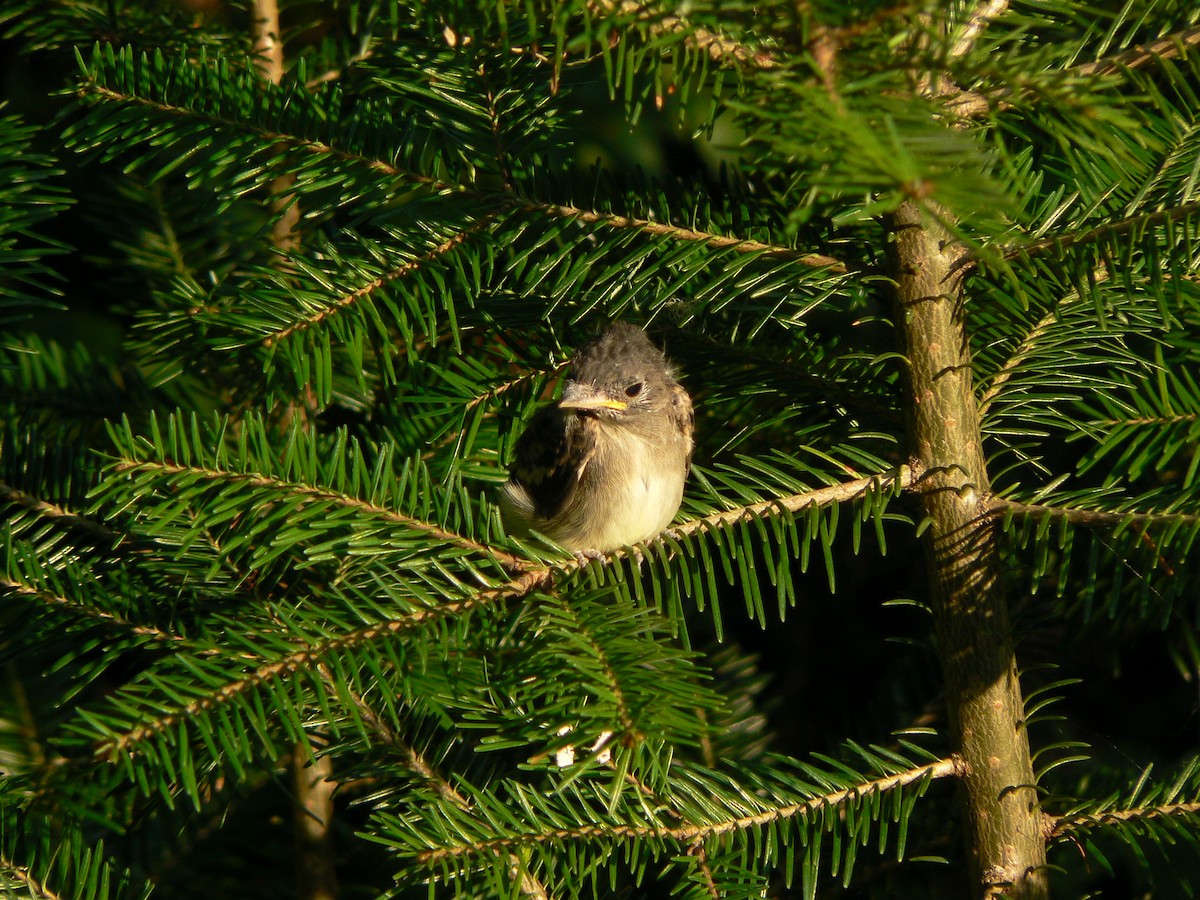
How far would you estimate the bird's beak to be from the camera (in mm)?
2432

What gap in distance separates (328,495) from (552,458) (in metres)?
1.11

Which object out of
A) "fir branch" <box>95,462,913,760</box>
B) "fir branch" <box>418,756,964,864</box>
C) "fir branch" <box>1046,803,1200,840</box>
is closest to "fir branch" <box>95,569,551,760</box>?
"fir branch" <box>95,462,913,760</box>

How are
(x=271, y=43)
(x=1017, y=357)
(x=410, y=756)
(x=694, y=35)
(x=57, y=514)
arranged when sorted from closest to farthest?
(x=694, y=35) → (x=1017, y=357) → (x=410, y=756) → (x=57, y=514) → (x=271, y=43)

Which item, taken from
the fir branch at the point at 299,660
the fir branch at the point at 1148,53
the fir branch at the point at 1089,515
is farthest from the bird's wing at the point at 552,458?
the fir branch at the point at 1148,53

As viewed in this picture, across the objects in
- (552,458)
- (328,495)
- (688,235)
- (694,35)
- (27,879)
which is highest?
(694,35)

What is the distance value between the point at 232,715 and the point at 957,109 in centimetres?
139

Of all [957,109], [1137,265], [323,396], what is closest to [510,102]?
[323,396]

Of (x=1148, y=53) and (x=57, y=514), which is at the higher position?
(x=1148, y=53)

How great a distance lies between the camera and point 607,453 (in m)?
2.62

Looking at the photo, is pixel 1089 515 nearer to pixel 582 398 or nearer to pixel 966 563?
pixel 966 563

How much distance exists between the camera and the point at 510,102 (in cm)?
189

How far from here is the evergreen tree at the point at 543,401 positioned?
1.36 metres

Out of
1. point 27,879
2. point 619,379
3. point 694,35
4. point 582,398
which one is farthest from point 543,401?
point 27,879

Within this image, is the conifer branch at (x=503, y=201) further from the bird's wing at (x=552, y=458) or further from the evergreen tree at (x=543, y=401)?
the bird's wing at (x=552, y=458)
